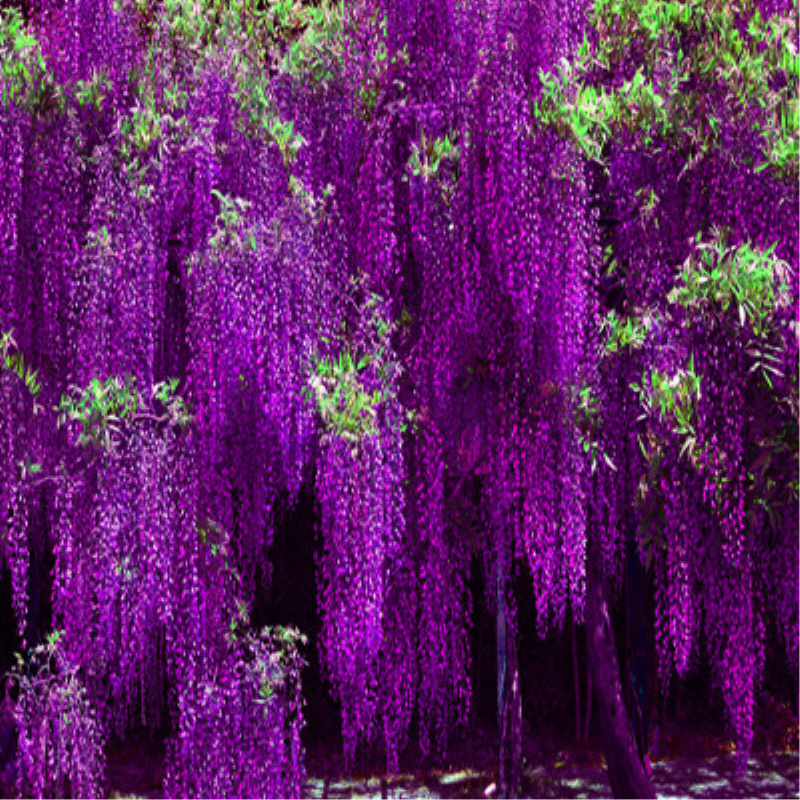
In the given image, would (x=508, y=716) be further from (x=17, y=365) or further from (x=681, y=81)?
(x=681, y=81)

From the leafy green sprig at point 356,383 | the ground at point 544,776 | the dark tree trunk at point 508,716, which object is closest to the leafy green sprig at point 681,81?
the leafy green sprig at point 356,383

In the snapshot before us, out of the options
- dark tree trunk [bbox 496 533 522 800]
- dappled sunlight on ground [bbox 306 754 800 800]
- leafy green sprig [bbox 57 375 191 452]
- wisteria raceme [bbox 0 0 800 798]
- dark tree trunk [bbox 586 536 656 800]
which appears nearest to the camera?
leafy green sprig [bbox 57 375 191 452]

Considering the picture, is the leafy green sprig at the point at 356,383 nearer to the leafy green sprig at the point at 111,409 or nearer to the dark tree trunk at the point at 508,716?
the leafy green sprig at the point at 111,409

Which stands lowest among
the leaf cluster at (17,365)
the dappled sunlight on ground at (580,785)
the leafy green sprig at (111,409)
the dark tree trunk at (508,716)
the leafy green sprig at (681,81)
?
the dappled sunlight on ground at (580,785)

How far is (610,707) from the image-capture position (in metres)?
8.45

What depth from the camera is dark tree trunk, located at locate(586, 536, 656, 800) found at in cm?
834

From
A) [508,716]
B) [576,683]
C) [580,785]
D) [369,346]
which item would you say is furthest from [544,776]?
[369,346]

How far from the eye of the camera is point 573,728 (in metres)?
12.0

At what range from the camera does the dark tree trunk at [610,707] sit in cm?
834

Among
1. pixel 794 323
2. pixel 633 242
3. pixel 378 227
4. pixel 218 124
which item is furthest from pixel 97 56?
pixel 794 323

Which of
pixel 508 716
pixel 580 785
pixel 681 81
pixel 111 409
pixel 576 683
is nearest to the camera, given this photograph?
pixel 111 409

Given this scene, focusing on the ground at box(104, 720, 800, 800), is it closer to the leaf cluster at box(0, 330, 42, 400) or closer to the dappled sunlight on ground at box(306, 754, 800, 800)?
the dappled sunlight on ground at box(306, 754, 800, 800)

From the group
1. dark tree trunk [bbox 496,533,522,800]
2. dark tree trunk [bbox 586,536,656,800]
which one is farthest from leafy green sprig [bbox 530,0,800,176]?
dark tree trunk [bbox 496,533,522,800]

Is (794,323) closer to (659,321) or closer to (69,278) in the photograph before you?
(659,321)
